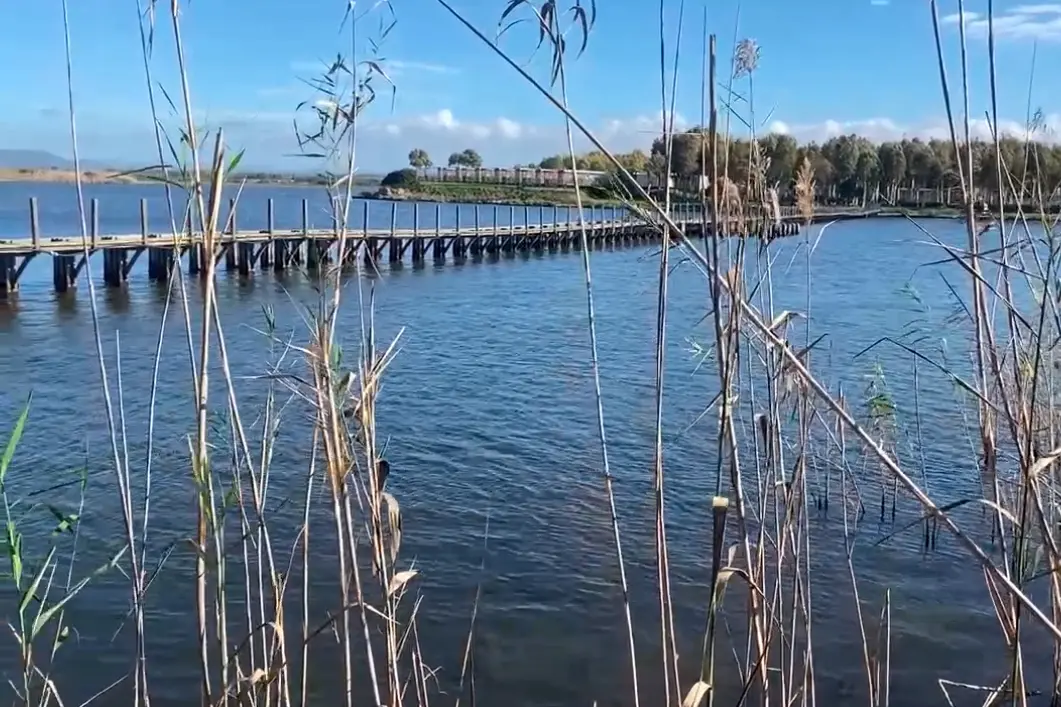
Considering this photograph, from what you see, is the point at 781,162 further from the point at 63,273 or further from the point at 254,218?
the point at 254,218

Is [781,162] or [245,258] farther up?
[781,162]

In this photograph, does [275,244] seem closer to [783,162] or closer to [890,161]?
[783,162]

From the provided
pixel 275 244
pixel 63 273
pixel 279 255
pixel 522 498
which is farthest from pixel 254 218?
pixel 522 498

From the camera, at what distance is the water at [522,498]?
739 cm

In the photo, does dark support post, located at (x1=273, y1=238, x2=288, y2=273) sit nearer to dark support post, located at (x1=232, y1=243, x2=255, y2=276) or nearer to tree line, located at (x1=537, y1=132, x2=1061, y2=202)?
dark support post, located at (x1=232, y1=243, x2=255, y2=276)

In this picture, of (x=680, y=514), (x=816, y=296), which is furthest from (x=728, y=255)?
(x=816, y=296)

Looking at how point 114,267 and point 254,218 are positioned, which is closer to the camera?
point 114,267

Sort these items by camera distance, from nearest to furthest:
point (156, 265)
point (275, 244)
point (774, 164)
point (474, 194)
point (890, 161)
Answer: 1. point (774, 164)
2. point (156, 265)
3. point (275, 244)
4. point (890, 161)
5. point (474, 194)

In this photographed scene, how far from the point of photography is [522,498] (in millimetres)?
10859

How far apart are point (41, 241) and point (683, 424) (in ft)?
57.7

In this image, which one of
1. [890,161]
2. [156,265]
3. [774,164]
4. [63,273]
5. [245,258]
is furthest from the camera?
[890,161]

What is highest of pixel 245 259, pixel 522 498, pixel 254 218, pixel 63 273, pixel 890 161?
pixel 890 161

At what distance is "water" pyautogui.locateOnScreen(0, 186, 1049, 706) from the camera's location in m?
7.39

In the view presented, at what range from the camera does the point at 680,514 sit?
1044 centimetres
